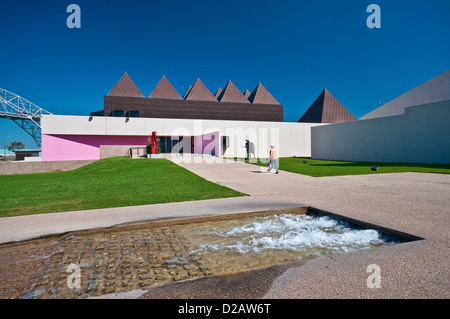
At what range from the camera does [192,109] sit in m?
40.6

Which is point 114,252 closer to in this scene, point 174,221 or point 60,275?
point 60,275

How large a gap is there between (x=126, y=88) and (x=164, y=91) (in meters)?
5.43

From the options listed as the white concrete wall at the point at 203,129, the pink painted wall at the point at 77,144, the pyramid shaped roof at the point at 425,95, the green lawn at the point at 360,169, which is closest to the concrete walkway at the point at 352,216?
the green lawn at the point at 360,169

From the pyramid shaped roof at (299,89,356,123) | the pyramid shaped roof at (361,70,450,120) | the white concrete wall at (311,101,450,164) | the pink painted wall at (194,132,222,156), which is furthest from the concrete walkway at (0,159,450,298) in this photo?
the pyramid shaped roof at (299,89,356,123)

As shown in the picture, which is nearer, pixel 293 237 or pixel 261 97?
pixel 293 237

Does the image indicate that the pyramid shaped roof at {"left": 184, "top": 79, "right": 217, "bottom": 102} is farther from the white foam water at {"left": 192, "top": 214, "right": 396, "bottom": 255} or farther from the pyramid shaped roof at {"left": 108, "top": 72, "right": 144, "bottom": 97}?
the white foam water at {"left": 192, "top": 214, "right": 396, "bottom": 255}

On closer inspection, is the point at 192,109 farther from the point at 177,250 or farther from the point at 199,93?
the point at 177,250

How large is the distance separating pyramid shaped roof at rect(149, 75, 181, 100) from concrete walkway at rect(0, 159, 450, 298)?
114 feet

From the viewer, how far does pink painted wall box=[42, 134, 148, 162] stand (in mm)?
31062

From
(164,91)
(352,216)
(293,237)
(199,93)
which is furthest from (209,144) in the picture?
(293,237)

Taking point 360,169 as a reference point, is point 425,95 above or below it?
above

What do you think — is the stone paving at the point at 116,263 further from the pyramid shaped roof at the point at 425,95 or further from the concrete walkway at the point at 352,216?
the pyramid shaped roof at the point at 425,95

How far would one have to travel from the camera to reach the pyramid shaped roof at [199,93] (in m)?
41.5

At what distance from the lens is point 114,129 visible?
3238cm
